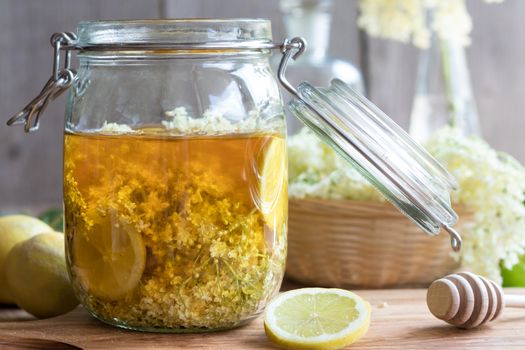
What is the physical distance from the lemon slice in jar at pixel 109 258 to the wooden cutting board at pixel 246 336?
0.14 ft

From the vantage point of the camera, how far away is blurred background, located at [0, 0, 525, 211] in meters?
1.72

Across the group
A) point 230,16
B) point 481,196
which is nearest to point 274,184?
point 481,196

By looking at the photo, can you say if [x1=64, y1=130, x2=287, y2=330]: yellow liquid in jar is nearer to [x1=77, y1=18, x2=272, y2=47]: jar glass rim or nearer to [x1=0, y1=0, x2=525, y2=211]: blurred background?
[x1=77, y1=18, x2=272, y2=47]: jar glass rim

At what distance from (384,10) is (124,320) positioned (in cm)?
75

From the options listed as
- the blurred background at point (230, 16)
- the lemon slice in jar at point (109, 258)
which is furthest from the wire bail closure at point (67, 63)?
the blurred background at point (230, 16)

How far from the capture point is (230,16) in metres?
1.77

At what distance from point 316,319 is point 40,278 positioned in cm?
30

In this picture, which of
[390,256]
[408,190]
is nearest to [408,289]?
[390,256]

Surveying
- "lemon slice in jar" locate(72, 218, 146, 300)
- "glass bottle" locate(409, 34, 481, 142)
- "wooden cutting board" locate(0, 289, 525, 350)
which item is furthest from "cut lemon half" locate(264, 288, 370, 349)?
"glass bottle" locate(409, 34, 481, 142)

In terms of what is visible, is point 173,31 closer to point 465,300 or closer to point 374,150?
point 374,150

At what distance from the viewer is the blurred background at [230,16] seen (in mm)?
1718

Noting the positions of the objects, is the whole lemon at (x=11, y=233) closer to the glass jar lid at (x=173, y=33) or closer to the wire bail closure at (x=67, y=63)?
the wire bail closure at (x=67, y=63)

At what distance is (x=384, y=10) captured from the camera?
4.51ft

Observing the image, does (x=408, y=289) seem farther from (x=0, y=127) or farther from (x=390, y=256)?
(x=0, y=127)
